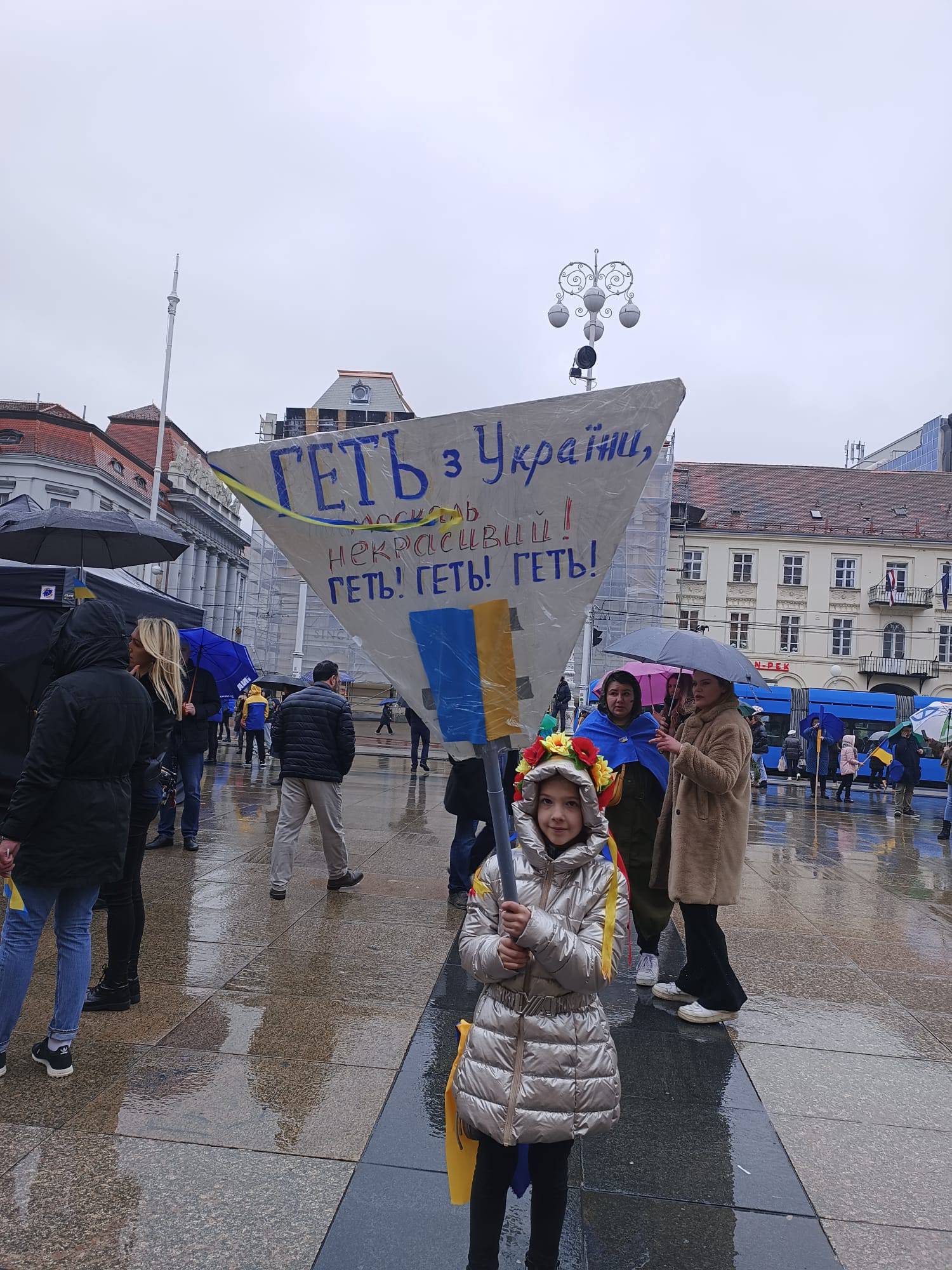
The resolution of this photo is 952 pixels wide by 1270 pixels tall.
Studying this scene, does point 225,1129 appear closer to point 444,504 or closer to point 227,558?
point 444,504

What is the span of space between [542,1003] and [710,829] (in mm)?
2479

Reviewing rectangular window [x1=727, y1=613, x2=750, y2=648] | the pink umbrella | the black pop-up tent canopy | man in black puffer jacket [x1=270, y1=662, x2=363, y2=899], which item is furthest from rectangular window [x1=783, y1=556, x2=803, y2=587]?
the black pop-up tent canopy

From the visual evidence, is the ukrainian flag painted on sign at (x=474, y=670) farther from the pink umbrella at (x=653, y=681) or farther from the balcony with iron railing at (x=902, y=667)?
the balcony with iron railing at (x=902, y=667)

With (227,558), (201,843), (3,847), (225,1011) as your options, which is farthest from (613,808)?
(227,558)

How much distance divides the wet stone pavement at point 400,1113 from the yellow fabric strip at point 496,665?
153 cm

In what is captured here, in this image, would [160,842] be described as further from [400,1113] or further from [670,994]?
[400,1113]

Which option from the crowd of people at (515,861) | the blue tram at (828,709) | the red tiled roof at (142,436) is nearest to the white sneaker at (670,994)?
the crowd of people at (515,861)

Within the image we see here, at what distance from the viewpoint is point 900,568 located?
53.5 metres

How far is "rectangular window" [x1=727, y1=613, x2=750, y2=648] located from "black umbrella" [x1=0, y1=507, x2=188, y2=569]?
157ft

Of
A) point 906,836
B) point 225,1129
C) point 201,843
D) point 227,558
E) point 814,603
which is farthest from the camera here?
point 227,558

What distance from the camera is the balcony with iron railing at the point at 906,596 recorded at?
51906mm

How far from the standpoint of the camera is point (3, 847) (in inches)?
145

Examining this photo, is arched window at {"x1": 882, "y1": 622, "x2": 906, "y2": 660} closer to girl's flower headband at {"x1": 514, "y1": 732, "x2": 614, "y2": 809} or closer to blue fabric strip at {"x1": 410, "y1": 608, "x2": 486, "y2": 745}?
girl's flower headband at {"x1": 514, "y1": 732, "x2": 614, "y2": 809}

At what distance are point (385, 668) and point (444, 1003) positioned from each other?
9.41ft
